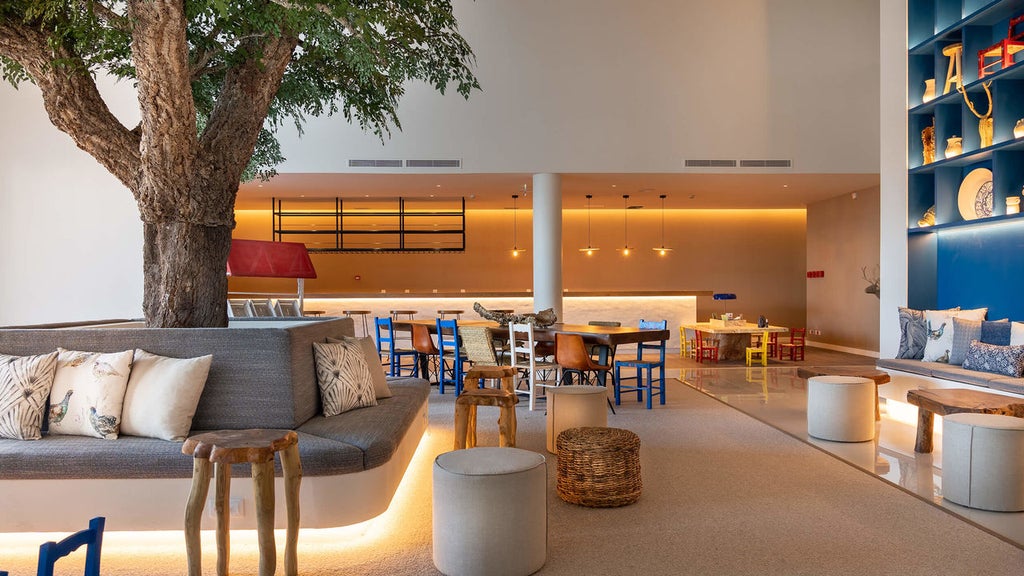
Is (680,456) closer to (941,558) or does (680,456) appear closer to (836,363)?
(941,558)

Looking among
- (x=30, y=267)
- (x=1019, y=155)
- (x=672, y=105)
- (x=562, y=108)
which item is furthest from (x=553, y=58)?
(x=30, y=267)

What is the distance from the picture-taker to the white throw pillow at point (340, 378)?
162 inches

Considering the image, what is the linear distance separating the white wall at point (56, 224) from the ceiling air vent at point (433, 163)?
4.26m

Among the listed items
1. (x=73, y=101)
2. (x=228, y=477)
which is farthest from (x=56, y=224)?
(x=228, y=477)

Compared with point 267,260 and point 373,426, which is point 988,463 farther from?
point 267,260

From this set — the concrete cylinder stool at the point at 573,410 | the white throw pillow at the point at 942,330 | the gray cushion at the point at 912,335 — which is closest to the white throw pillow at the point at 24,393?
the concrete cylinder stool at the point at 573,410

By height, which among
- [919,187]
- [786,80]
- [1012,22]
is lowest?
[919,187]

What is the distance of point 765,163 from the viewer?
10.4 metres

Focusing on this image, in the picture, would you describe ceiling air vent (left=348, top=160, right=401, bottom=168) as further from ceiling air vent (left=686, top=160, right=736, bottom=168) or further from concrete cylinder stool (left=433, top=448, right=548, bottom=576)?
concrete cylinder stool (left=433, top=448, right=548, bottom=576)

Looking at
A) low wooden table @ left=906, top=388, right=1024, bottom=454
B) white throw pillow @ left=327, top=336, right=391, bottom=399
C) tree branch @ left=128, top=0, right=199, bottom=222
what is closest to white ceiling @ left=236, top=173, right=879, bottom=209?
white throw pillow @ left=327, top=336, right=391, bottom=399

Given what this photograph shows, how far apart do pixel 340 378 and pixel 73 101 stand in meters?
2.16

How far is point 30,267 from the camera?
10.2 meters

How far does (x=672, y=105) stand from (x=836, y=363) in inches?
189

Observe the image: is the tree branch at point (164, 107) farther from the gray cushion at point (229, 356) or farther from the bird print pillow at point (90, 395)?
the bird print pillow at point (90, 395)
